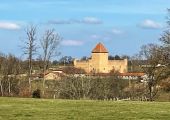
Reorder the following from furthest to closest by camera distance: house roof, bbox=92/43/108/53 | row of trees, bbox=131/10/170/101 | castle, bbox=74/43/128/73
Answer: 1. house roof, bbox=92/43/108/53
2. castle, bbox=74/43/128/73
3. row of trees, bbox=131/10/170/101

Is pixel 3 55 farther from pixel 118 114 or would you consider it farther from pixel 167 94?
pixel 118 114

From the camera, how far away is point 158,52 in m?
60.2

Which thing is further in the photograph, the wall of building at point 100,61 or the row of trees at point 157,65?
the wall of building at point 100,61

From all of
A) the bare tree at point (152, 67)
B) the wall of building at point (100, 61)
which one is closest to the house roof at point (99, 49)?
the wall of building at point (100, 61)

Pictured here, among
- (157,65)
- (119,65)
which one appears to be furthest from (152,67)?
(119,65)

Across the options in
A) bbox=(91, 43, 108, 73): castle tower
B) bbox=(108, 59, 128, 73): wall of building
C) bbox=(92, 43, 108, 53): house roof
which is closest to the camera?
bbox=(108, 59, 128, 73): wall of building

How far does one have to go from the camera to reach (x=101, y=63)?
466 ft

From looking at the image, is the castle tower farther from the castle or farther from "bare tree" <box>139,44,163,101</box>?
"bare tree" <box>139,44,163,101</box>

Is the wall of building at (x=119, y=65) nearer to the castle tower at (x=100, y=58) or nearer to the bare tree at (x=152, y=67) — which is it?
the castle tower at (x=100, y=58)

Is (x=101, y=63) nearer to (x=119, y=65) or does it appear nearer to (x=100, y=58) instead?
(x=100, y=58)

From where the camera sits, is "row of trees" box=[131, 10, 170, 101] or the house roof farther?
the house roof

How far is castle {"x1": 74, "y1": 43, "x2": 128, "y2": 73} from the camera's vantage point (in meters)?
135

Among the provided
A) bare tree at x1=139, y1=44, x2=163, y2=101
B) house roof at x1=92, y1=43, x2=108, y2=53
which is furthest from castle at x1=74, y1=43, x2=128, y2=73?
bare tree at x1=139, y1=44, x2=163, y2=101

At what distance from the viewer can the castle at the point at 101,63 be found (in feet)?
442
